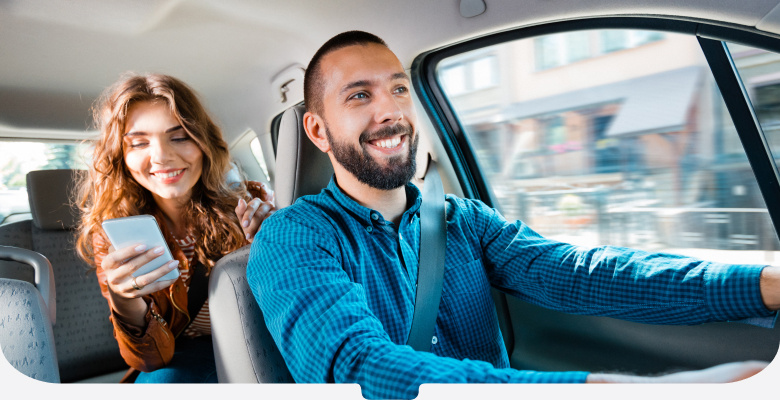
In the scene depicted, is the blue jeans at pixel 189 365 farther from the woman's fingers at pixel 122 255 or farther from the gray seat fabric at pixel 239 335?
the woman's fingers at pixel 122 255

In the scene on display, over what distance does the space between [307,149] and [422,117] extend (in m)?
0.25

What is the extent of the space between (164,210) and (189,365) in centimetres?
35

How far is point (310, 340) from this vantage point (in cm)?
84

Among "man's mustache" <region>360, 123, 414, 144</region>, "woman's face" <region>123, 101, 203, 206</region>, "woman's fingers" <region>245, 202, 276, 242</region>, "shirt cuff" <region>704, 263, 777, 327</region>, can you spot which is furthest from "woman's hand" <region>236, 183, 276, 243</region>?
"shirt cuff" <region>704, 263, 777, 327</region>

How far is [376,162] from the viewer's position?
102 centimetres

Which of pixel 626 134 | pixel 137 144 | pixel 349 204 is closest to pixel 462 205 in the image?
pixel 349 204

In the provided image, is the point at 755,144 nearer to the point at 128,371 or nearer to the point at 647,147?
the point at 647,147

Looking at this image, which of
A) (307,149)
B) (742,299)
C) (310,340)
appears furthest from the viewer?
(307,149)

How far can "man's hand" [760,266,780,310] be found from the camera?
3.04 feet

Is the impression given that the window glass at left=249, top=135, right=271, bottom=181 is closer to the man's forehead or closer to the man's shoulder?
the man's forehead

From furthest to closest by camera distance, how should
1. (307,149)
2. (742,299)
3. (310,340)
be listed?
(307,149), (742,299), (310,340)

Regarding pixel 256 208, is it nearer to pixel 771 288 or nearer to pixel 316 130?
pixel 316 130

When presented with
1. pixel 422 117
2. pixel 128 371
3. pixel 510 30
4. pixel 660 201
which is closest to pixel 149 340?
pixel 128 371

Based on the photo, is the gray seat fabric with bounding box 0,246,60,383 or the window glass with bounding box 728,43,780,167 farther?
the gray seat fabric with bounding box 0,246,60,383
